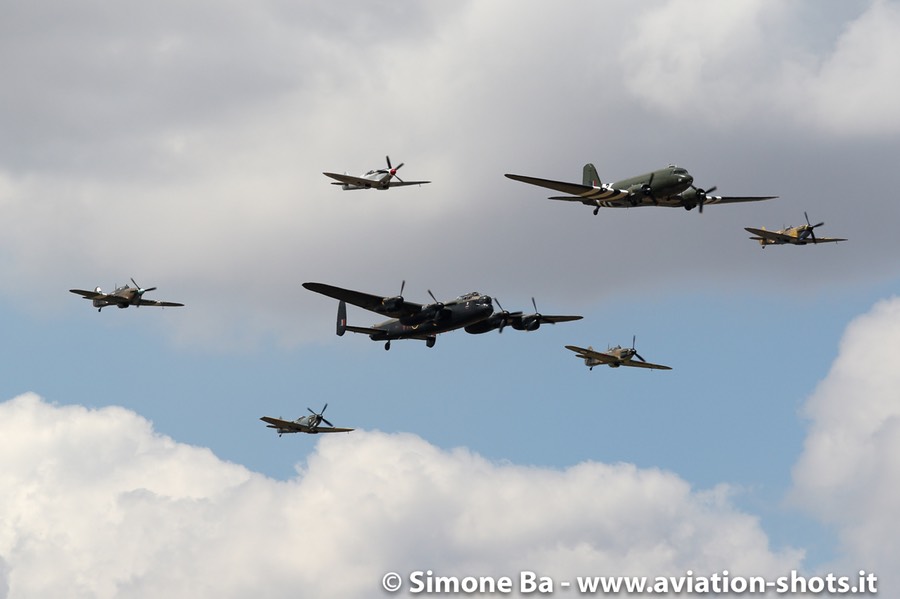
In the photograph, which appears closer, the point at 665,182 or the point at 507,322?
the point at 665,182

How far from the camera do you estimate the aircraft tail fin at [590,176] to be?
4712 inches

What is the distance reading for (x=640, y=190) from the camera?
115625 millimetres

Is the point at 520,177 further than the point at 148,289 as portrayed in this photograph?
No

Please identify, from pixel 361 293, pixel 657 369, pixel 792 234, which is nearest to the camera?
pixel 361 293

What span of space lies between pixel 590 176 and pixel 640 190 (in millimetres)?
6584

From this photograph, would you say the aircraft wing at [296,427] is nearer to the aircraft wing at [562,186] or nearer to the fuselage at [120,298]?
the fuselage at [120,298]

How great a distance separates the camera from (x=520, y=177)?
108m

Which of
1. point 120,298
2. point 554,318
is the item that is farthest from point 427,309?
point 120,298

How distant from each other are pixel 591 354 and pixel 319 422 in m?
36.6

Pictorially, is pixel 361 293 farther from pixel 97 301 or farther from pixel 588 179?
pixel 97 301

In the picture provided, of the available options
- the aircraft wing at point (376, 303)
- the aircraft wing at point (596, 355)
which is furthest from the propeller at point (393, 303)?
the aircraft wing at point (596, 355)

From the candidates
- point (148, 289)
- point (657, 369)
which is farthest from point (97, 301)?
point (657, 369)

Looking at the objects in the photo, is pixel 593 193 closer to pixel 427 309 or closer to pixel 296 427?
pixel 427 309

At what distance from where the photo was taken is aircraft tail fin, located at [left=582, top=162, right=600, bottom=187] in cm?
11969
